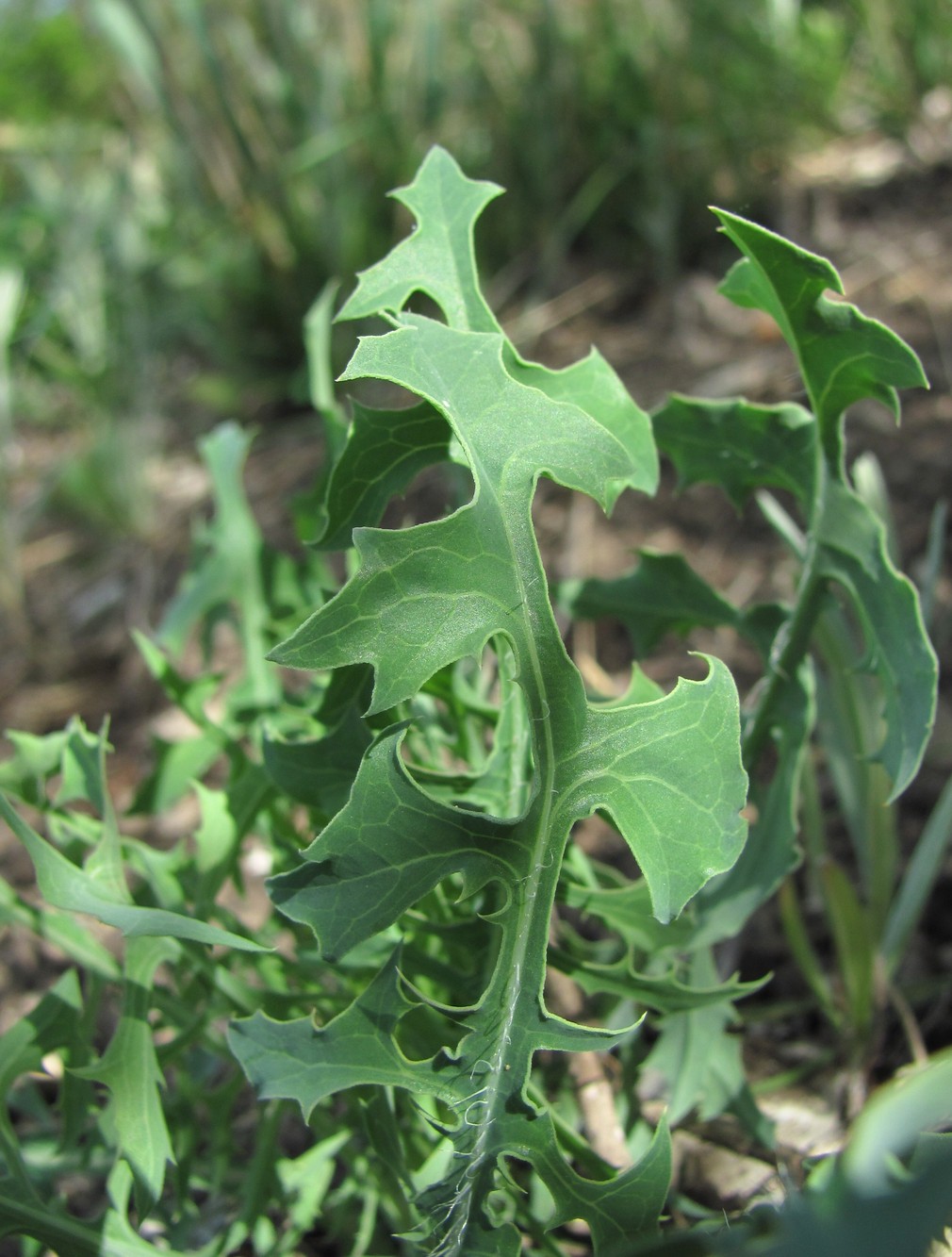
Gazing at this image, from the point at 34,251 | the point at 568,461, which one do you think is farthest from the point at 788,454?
→ the point at 34,251

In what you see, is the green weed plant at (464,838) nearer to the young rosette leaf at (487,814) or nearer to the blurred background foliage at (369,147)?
the young rosette leaf at (487,814)

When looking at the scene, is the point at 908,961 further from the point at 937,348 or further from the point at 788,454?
the point at 937,348

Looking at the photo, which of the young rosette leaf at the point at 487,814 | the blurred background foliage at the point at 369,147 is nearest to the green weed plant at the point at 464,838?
the young rosette leaf at the point at 487,814

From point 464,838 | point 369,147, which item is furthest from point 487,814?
point 369,147

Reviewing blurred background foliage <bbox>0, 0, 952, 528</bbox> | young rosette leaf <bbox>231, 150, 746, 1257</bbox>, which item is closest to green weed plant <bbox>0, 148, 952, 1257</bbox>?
young rosette leaf <bbox>231, 150, 746, 1257</bbox>

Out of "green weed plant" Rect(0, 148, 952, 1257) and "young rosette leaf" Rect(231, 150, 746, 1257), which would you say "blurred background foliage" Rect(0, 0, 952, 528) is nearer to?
"green weed plant" Rect(0, 148, 952, 1257)

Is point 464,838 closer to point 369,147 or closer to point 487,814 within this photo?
point 487,814

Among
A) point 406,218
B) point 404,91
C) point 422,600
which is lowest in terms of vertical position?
point 406,218
